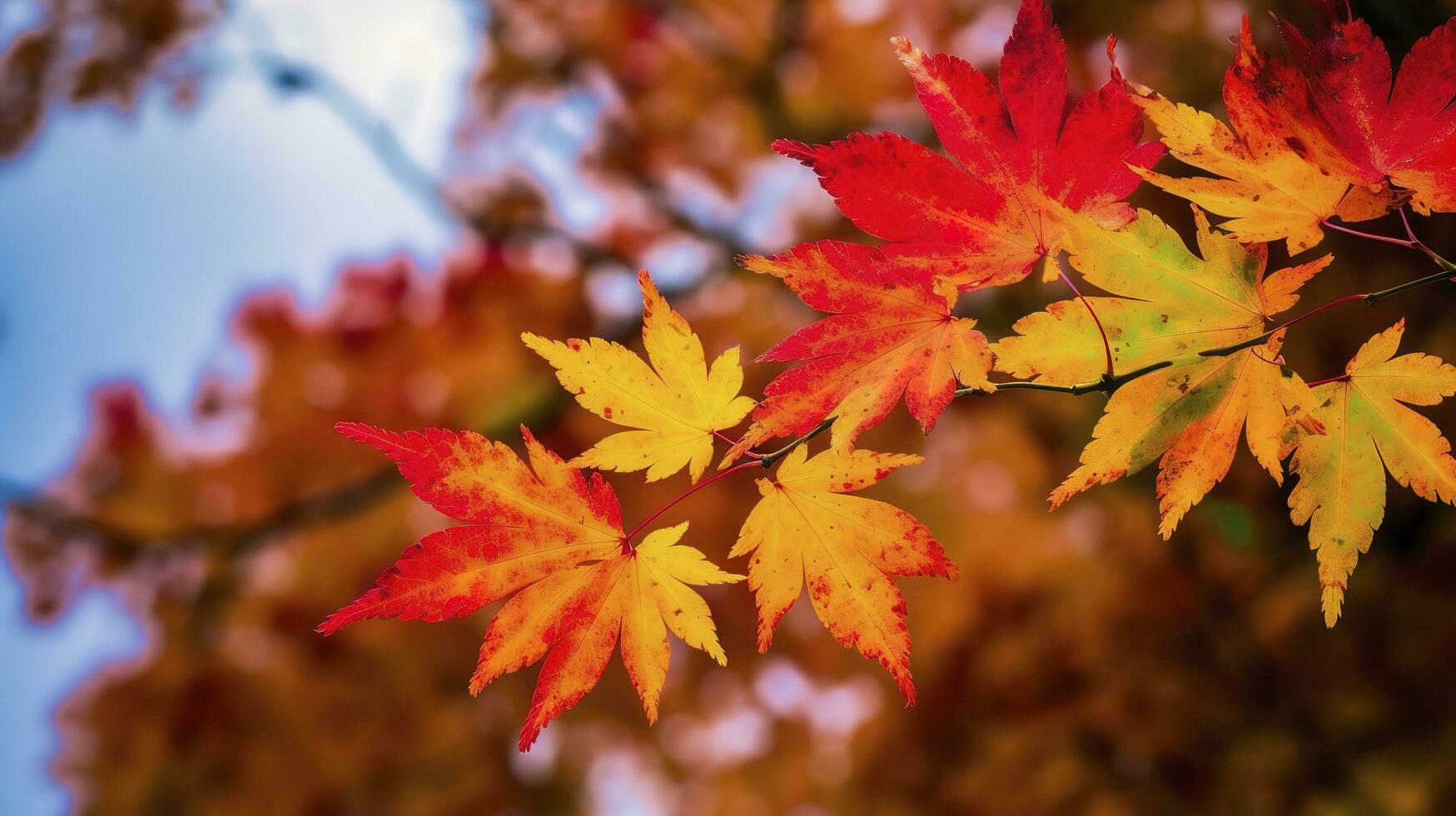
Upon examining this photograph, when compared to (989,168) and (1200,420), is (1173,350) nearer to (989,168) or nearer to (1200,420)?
(1200,420)

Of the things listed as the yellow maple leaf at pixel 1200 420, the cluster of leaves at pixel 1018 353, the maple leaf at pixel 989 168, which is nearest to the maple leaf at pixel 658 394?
the cluster of leaves at pixel 1018 353

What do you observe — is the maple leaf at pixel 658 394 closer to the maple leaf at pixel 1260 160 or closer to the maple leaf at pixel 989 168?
the maple leaf at pixel 989 168

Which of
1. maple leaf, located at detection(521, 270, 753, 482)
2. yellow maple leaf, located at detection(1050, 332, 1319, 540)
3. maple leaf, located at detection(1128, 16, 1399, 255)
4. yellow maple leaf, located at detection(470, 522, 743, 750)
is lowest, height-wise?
yellow maple leaf, located at detection(470, 522, 743, 750)

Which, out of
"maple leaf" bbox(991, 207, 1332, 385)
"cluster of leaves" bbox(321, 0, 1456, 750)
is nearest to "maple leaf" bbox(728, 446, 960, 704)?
"cluster of leaves" bbox(321, 0, 1456, 750)

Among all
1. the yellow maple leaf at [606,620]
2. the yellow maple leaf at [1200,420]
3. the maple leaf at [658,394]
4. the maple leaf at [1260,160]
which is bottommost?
the yellow maple leaf at [606,620]

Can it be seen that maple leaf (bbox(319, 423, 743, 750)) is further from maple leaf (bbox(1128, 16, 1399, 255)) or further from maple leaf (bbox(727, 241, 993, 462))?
maple leaf (bbox(1128, 16, 1399, 255))
